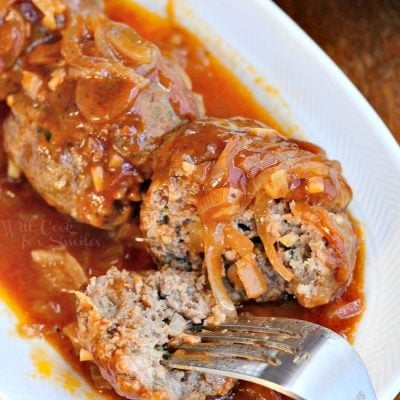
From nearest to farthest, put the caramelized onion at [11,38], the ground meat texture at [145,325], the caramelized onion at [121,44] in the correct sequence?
the ground meat texture at [145,325], the caramelized onion at [121,44], the caramelized onion at [11,38]

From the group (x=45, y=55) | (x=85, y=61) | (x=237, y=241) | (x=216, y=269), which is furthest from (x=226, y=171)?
(x=45, y=55)

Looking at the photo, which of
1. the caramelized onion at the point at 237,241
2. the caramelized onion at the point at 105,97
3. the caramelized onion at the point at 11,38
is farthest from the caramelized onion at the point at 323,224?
the caramelized onion at the point at 11,38

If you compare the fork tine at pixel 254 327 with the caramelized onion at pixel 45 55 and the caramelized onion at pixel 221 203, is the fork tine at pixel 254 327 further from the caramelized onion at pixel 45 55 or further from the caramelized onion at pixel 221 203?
the caramelized onion at pixel 45 55

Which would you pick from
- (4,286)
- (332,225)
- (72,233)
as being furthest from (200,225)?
(4,286)

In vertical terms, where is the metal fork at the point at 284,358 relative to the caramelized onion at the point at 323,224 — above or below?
below

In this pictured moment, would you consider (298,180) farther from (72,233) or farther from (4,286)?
(4,286)

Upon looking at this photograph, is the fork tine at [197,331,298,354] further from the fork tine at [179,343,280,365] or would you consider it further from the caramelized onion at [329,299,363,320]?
the caramelized onion at [329,299,363,320]
